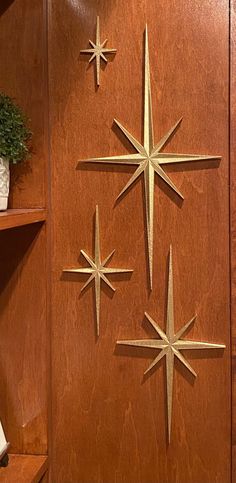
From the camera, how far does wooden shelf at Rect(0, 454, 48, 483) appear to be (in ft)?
4.57

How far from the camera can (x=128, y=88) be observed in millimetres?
1462

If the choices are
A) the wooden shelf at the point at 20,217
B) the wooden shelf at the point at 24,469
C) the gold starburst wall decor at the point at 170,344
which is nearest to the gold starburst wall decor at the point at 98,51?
the wooden shelf at the point at 20,217

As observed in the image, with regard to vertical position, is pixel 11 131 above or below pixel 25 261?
above

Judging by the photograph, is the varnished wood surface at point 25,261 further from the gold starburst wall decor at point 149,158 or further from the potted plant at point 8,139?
the gold starburst wall decor at point 149,158

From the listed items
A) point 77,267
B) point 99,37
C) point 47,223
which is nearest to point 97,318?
point 77,267

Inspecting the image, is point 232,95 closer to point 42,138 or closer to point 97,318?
point 42,138

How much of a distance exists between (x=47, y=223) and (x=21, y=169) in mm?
143

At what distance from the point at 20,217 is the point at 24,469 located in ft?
1.92

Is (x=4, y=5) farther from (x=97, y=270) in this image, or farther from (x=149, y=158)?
(x=97, y=270)

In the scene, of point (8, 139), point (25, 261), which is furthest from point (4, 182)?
point (25, 261)

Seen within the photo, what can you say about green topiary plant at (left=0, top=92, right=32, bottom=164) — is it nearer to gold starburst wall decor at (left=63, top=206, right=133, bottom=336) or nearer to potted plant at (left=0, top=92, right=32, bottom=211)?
potted plant at (left=0, top=92, right=32, bottom=211)

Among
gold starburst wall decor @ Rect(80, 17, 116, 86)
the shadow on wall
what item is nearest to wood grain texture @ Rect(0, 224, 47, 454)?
gold starburst wall decor @ Rect(80, 17, 116, 86)

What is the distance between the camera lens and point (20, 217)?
133cm

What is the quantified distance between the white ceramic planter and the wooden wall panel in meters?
0.13
